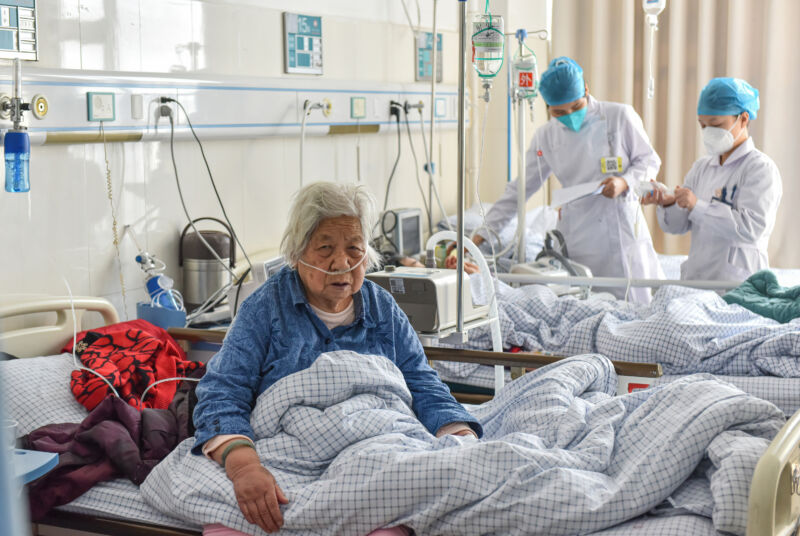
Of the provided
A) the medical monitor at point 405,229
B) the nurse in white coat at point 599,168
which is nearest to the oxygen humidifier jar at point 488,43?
the nurse in white coat at point 599,168

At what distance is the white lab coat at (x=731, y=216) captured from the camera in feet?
12.1

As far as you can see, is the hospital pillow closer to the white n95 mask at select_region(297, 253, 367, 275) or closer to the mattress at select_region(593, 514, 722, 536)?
the white n95 mask at select_region(297, 253, 367, 275)

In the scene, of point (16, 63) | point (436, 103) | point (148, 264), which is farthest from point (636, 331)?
point (436, 103)

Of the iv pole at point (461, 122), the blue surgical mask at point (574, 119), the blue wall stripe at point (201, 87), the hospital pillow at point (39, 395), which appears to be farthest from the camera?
the blue surgical mask at point (574, 119)

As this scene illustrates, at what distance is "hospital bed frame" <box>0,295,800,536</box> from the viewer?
5.23 feet

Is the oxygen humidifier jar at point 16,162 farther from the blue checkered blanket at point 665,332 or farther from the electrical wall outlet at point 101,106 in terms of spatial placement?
the blue checkered blanket at point 665,332

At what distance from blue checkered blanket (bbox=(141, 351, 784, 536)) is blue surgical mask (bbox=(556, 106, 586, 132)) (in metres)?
2.21

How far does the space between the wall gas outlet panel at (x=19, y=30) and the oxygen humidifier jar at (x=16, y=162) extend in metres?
0.33

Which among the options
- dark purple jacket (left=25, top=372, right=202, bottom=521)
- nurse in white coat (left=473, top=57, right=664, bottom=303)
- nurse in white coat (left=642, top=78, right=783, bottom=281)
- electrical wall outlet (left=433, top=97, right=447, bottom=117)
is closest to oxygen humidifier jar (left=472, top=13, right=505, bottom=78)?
dark purple jacket (left=25, top=372, right=202, bottom=521)

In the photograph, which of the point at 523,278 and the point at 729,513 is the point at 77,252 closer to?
the point at 523,278

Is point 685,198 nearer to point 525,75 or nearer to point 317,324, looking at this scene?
point 525,75

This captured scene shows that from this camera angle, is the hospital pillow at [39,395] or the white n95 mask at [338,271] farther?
the hospital pillow at [39,395]

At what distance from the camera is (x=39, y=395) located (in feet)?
8.08

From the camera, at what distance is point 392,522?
182 cm
